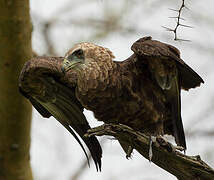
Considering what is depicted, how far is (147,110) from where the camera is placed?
15.0 feet

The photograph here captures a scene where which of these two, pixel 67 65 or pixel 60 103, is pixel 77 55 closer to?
pixel 67 65

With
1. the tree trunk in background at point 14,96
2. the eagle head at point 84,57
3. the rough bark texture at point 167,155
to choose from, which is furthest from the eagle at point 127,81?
the rough bark texture at point 167,155

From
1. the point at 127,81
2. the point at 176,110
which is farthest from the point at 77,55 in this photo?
the point at 176,110

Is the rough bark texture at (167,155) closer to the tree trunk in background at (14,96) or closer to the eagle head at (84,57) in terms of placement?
the eagle head at (84,57)

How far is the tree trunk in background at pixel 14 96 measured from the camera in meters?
4.58

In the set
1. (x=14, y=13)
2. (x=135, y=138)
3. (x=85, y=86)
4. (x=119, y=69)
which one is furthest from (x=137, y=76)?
(x=14, y=13)

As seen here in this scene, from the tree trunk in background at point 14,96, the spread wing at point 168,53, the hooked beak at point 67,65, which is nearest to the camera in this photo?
the spread wing at point 168,53

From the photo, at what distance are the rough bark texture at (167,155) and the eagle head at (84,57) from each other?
69cm

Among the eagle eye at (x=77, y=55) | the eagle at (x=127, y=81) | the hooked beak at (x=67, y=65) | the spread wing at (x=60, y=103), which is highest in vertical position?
the eagle eye at (x=77, y=55)

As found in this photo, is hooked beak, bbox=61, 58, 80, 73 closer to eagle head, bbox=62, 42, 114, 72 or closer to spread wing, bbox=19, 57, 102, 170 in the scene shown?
eagle head, bbox=62, 42, 114, 72

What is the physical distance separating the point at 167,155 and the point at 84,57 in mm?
1149

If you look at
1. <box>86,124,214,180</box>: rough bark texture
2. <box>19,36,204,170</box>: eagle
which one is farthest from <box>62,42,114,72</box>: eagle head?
<box>86,124,214,180</box>: rough bark texture

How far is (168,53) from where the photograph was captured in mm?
4246

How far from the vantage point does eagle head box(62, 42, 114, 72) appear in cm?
450
